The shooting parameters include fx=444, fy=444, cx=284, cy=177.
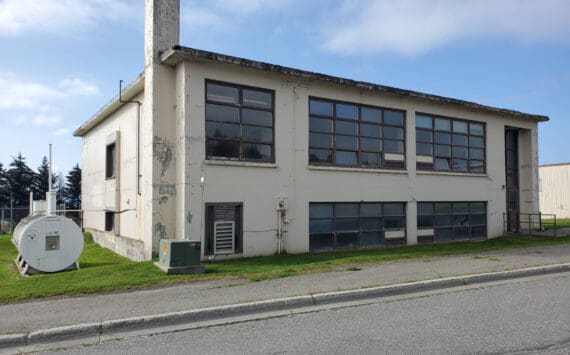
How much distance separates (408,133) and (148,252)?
34.3 feet

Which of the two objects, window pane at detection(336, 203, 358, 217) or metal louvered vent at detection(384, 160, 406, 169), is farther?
metal louvered vent at detection(384, 160, 406, 169)

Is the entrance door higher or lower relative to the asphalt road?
higher

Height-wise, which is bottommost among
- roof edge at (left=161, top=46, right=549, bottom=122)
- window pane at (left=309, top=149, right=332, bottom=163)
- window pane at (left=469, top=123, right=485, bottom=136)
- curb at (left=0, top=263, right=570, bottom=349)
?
curb at (left=0, top=263, right=570, bottom=349)

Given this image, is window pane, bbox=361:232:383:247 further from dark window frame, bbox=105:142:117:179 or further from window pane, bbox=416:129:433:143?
dark window frame, bbox=105:142:117:179

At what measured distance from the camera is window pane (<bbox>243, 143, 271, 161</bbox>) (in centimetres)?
1347

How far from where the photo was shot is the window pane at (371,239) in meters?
15.8

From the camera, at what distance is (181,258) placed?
411 inches

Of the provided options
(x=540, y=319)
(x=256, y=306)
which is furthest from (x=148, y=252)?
(x=540, y=319)

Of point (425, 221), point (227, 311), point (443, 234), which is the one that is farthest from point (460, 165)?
point (227, 311)

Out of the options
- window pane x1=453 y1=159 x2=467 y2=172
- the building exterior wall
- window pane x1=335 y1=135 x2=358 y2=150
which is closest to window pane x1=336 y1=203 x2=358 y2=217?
window pane x1=335 y1=135 x2=358 y2=150

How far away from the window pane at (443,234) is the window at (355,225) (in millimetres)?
1838

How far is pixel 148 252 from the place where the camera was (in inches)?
492

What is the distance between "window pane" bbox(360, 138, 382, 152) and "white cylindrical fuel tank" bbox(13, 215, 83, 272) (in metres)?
9.69

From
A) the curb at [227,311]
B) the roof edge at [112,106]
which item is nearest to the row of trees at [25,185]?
the roof edge at [112,106]
